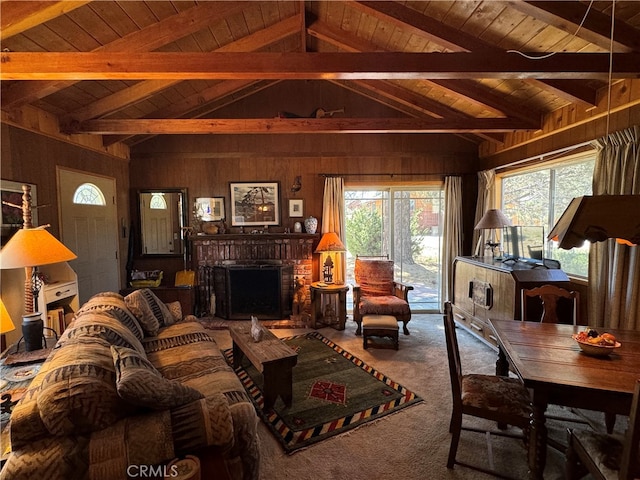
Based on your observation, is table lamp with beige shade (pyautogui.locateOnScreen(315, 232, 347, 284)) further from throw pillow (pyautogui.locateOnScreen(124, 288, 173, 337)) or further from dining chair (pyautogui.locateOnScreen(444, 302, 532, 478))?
dining chair (pyautogui.locateOnScreen(444, 302, 532, 478))

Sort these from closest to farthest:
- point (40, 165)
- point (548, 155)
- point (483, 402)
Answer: point (483, 402) → point (40, 165) → point (548, 155)

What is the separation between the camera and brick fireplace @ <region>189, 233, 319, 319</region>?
483cm

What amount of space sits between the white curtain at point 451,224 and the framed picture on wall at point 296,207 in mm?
2308

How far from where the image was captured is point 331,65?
231 centimetres

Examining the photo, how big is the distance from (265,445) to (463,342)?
9.08 ft

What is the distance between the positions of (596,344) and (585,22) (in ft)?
7.23

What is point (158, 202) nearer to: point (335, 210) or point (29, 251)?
point (335, 210)

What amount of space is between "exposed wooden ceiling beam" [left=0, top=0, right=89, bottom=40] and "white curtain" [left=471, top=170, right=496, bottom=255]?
483 centimetres

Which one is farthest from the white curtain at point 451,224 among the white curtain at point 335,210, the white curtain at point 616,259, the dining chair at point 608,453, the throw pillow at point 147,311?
the throw pillow at point 147,311

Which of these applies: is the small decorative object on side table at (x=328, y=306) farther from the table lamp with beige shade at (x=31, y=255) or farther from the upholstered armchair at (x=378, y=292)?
the table lamp with beige shade at (x=31, y=255)

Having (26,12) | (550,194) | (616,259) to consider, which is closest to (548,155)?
Result: (550,194)

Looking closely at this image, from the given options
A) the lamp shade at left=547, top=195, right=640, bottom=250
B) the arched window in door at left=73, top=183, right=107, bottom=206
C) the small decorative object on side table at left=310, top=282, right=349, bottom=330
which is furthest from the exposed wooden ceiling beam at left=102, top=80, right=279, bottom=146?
the lamp shade at left=547, top=195, right=640, bottom=250

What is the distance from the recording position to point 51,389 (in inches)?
48.8

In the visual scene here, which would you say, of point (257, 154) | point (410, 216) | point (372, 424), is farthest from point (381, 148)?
point (372, 424)
